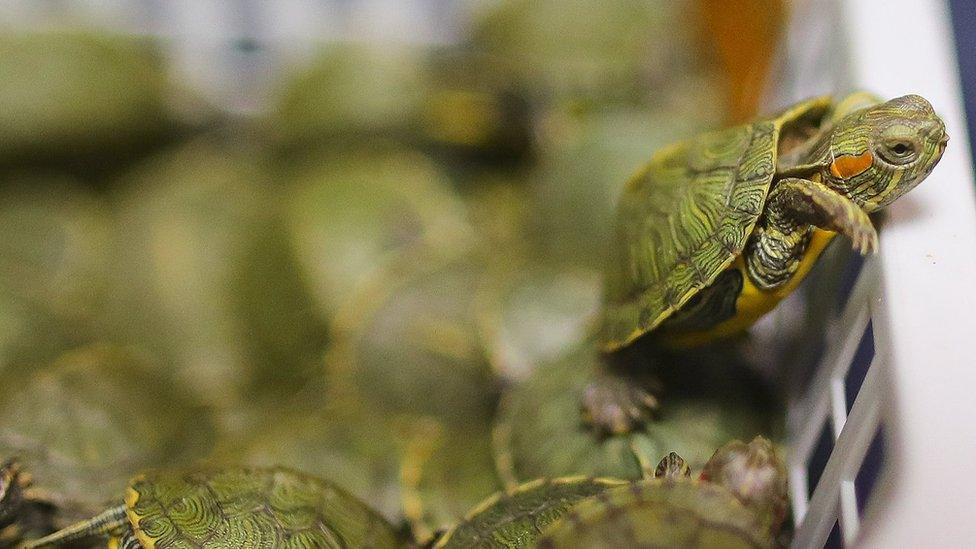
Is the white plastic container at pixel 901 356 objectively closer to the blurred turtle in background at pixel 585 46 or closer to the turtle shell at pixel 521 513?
the turtle shell at pixel 521 513

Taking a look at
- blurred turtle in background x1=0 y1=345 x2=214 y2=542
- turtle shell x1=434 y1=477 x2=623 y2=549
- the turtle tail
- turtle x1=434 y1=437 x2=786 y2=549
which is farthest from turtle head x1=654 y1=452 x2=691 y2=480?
blurred turtle in background x1=0 y1=345 x2=214 y2=542

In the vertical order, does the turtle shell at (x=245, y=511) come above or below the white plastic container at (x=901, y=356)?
above

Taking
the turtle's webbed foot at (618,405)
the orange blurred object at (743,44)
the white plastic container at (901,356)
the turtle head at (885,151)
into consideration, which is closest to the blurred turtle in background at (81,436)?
the turtle's webbed foot at (618,405)

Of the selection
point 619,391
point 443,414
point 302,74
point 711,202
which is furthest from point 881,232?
point 302,74

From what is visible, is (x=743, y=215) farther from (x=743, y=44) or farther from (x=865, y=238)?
(x=743, y=44)

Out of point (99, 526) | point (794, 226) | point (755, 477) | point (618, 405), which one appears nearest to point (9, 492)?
point (99, 526)

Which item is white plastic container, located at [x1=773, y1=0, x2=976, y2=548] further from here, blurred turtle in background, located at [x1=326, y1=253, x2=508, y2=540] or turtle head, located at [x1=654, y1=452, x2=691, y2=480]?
blurred turtle in background, located at [x1=326, y1=253, x2=508, y2=540]
